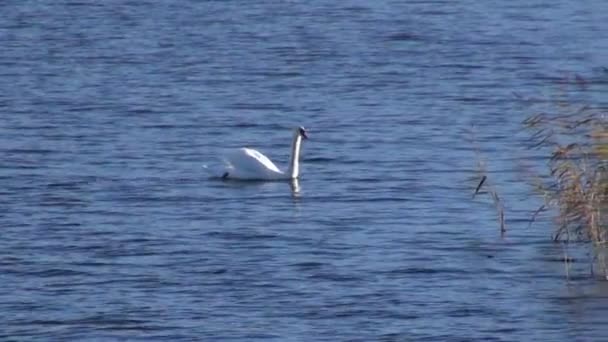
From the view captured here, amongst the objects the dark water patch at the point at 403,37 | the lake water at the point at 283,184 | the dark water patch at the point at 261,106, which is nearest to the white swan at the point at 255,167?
the lake water at the point at 283,184

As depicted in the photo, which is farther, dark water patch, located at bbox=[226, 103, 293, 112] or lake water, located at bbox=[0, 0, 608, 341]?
dark water patch, located at bbox=[226, 103, 293, 112]

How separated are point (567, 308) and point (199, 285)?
2.45m

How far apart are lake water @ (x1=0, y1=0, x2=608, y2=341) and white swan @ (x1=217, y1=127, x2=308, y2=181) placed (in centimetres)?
12

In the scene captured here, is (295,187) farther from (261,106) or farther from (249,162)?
(261,106)

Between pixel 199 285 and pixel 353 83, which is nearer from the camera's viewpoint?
pixel 199 285

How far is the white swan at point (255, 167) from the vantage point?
1778cm

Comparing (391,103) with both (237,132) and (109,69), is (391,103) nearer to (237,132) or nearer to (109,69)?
(237,132)

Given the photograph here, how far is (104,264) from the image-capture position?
13766mm

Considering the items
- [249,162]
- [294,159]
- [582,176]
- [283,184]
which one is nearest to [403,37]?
[294,159]

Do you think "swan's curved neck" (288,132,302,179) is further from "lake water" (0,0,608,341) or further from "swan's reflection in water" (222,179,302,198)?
"lake water" (0,0,608,341)

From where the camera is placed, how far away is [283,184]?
17859mm

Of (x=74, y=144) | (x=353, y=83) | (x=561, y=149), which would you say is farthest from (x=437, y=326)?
(x=353, y=83)

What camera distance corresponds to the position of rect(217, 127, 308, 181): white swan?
58.3ft

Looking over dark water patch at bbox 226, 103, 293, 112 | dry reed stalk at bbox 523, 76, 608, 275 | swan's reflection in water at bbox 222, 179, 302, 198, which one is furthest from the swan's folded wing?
dry reed stalk at bbox 523, 76, 608, 275
